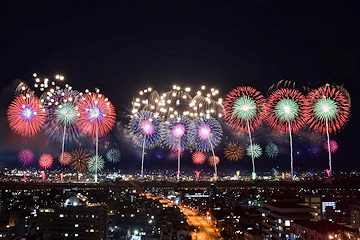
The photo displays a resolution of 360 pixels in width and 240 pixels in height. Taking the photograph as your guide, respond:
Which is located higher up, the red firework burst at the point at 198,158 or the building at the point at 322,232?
the red firework burst at the point at 198,158

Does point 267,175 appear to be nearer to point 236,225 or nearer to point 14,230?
point 236,225

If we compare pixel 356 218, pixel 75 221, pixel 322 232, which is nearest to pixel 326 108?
pixel 356 218

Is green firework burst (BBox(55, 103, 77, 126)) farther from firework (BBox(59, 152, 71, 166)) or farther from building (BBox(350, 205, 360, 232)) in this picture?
building (BBox(350, 205, 360, 232))

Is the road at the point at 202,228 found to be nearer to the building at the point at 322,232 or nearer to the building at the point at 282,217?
the building at the point at 282,217

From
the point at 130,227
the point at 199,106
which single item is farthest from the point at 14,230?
the point at 199,106

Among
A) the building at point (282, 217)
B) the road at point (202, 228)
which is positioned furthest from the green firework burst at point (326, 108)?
the road at point (202, 228)

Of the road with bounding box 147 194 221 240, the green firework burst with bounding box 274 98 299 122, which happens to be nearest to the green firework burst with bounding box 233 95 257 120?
the green firework burst with bounding box 274 98 299 122
